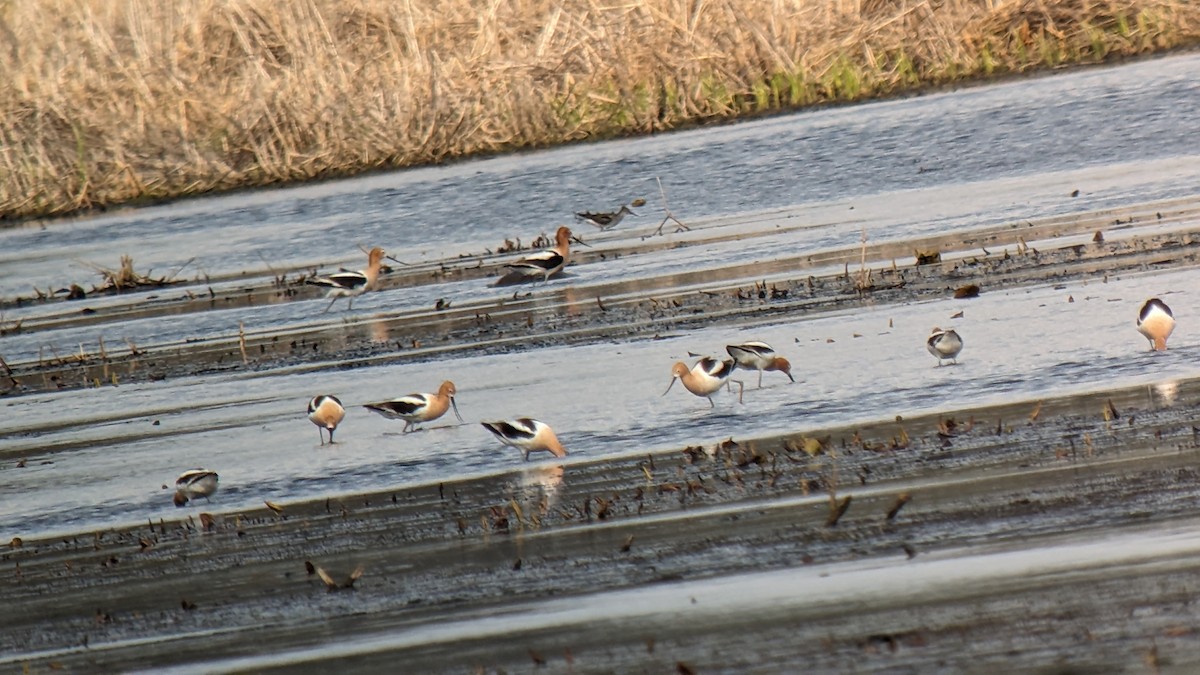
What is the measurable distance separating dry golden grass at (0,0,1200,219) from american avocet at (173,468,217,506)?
49.0ft

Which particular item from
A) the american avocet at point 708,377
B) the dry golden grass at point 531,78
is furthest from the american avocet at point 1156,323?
the dry golden grass at point 531,78

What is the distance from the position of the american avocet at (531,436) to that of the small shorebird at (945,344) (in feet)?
6.32

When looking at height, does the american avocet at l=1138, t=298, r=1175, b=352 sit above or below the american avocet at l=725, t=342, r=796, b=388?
above

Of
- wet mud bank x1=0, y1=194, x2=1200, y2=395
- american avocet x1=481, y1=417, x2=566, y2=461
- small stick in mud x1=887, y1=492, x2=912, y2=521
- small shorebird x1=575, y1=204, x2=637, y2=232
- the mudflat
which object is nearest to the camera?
the mudflat

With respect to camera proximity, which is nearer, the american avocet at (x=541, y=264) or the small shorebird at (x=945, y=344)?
the small shorebird at (x=945, y=344)

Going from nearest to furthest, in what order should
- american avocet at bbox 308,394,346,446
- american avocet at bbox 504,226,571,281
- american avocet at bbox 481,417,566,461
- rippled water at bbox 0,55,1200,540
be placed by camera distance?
1. american avocet at bbox 481,417,566,461
2. rippled water at bbox 0,55,1200,540
3. american avocet at bbox 308,394,346,446
4. american avocet at bbox 504,226,571,281

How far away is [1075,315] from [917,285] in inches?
77.2

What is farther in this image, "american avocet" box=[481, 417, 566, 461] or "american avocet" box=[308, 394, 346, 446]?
"american avocet" box=[308, 394, 346, 446]

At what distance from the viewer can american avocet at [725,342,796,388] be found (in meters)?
9.23

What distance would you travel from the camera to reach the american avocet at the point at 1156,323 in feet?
27.5

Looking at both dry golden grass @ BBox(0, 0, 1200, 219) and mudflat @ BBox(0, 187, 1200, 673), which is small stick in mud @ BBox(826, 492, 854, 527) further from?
dry golden grass @ BBox(0, 0, 1200, 219)

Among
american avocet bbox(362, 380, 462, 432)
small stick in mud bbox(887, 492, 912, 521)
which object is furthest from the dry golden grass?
small stick in mud bbox(887, 492, 912, 521)

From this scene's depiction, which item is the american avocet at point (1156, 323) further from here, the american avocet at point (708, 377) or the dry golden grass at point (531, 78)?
the dry golden grass at point (531, 78)

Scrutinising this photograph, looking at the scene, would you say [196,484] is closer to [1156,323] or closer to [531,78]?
[1156,323]
